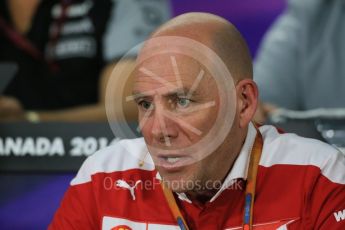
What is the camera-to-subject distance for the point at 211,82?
152 centimetres

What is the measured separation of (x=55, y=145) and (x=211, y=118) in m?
0.84

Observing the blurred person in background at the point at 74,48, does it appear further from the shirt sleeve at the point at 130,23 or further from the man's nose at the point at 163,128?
the man's nose at the point at 163,128

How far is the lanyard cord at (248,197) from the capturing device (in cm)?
159

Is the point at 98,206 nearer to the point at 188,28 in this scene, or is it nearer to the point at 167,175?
the point at 167,175

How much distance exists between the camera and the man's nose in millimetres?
1490

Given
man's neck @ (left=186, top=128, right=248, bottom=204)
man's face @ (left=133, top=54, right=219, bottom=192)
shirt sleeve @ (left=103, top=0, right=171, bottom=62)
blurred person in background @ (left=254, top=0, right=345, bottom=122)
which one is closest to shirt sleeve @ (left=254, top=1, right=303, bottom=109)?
blurred person in background @ (left=254, top=0, right=345, bottom=122)

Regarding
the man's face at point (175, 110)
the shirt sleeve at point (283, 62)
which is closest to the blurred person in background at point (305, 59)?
the shirt sleeve at point (283, 62)

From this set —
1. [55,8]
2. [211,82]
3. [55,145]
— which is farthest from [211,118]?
[55,8]

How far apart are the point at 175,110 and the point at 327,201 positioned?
36 centimetres

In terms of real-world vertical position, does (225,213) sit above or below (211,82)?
below

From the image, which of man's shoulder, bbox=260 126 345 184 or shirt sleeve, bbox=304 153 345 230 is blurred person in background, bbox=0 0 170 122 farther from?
shirt sleeve, bbox=304 153 345 230

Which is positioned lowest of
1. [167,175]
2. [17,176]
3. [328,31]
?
[17,176]

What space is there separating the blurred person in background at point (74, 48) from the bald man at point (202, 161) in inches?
39.2

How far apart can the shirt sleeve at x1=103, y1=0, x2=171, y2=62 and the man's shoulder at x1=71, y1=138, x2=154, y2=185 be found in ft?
3.22
